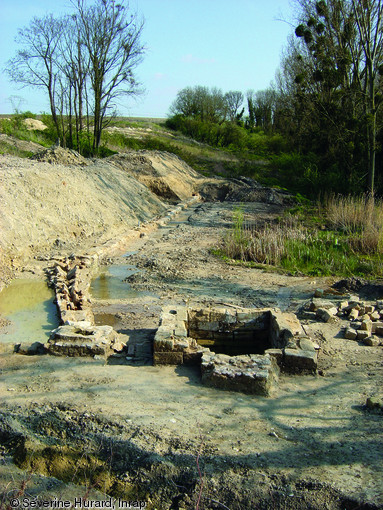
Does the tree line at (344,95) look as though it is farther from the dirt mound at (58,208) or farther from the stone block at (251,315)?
the stone block at (251,315)

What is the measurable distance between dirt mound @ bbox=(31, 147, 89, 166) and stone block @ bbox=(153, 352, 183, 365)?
1188cm

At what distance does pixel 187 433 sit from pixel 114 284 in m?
5.10

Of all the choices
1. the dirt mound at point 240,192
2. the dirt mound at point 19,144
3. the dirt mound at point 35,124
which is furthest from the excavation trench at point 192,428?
the dirt mound at point 35,124

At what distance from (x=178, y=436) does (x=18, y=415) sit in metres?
1.30

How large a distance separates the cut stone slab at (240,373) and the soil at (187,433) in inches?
4.0

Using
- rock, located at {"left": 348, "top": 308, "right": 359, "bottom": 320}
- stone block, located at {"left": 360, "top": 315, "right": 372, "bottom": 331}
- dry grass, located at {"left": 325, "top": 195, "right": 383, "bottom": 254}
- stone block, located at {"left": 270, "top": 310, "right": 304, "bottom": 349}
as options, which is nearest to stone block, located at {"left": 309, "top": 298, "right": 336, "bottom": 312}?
rock, located at {"left": 348, "top": 308, "right": 359, "bottom": 320}

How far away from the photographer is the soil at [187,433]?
3213 millimetres

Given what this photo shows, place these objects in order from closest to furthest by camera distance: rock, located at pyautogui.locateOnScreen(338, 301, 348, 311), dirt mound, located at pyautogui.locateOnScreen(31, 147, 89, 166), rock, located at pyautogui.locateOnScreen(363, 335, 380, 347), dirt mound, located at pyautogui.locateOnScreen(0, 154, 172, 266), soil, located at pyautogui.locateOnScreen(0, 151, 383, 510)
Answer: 1. soil, located at pyautogui.locateOnScreen(0, 151, 383, 510)
2. rock, located at pyautogui.locateOnScreen(363, 335, 380, 347)
3. rock, located at pyautogui.locateOnScreen(338, 301, 348, 311)
4. dirt mound, located at pyautogui.locateOnScreen(0, 154, 172, 266)
5. dirt mound, located at pyautogui.locateOnScreen(31, 147, 89, 166)

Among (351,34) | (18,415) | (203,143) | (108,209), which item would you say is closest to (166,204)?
(108,209)

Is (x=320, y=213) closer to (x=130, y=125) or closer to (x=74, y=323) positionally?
(x=74, y=323)

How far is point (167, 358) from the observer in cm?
512

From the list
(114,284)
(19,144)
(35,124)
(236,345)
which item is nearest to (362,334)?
(236,345)

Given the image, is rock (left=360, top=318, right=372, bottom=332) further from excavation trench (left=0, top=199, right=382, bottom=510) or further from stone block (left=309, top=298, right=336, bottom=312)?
stone block (left=309, top=298, right=336, bottom=312)

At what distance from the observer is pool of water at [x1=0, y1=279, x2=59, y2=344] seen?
6.09 metres
